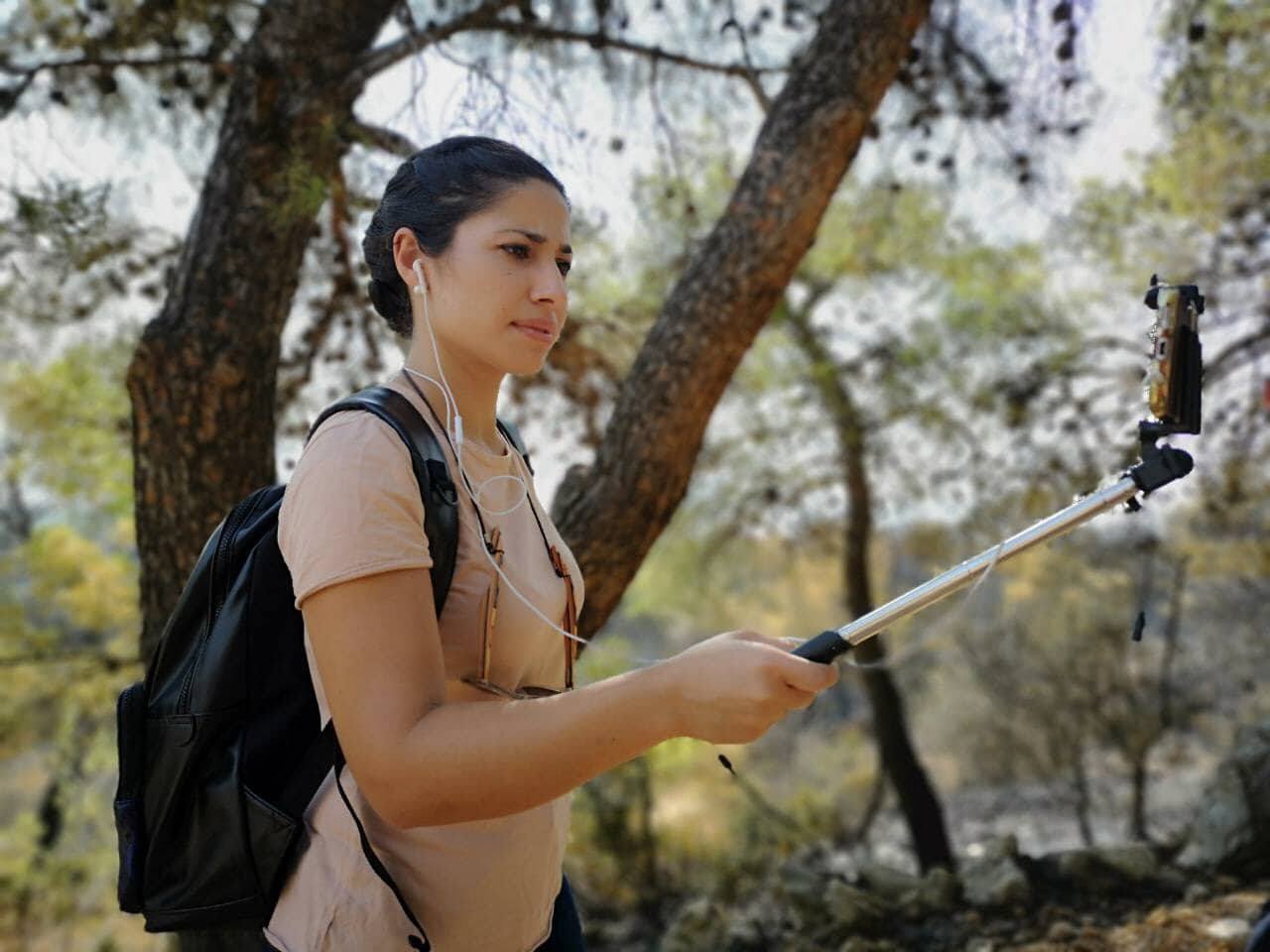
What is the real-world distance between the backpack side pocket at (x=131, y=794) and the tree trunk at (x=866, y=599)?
828cm

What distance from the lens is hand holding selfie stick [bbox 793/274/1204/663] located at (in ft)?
3.39

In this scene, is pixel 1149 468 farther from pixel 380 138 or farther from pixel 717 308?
pixel 380 138

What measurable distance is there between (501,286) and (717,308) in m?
1.57

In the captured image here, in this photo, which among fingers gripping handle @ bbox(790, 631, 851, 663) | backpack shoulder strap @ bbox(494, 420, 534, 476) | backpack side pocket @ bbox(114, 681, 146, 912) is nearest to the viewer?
fingers gripping handle @ bbox(790, 631, 851, 663)

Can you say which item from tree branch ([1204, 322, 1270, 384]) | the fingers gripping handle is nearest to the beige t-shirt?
the fingers gripping handle

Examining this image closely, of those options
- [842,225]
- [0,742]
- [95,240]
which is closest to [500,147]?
[95,240]

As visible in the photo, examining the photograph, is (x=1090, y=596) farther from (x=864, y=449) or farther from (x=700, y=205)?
(x=700, y=205)

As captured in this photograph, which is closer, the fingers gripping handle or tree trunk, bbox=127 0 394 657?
the fingers gripping handle

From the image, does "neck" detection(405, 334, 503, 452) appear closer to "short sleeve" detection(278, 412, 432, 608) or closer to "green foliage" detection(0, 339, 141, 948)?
"short sleeve" detection(278, 412, 432, 608)

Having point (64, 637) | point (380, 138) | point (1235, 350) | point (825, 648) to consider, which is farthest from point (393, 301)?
point (64, 637)

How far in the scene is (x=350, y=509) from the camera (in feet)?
3.56

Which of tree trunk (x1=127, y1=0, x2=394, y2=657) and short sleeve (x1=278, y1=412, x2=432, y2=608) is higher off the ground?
tree trunk (x1=127, y1=0, x2=394, y2=657)

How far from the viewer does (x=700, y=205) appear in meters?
8.05

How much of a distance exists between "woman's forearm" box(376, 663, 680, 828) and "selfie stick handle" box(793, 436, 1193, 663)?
156mm
